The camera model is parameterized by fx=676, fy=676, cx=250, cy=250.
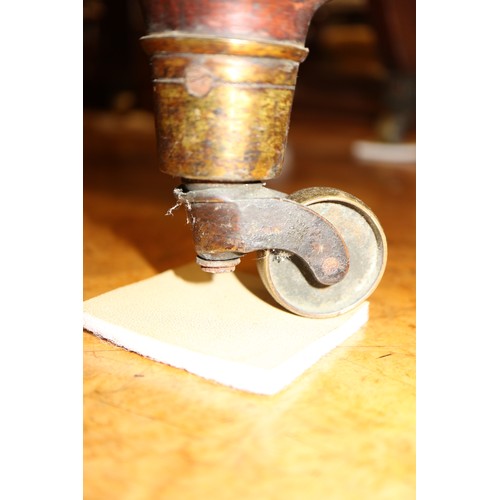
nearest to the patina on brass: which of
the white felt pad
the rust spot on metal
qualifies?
the rust spot on metal

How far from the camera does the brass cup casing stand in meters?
0.88

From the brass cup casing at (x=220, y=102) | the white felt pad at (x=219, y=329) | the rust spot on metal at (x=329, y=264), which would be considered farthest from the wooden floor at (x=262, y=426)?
the brass cup casing at (x=220, y=102)

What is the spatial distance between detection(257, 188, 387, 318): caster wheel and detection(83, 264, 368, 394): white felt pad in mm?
28

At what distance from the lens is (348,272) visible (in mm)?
1090

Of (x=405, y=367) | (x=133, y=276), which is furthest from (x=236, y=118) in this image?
(x=133, y=276)

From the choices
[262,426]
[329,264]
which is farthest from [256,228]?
[262,426]

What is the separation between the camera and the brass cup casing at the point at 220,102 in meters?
0.88

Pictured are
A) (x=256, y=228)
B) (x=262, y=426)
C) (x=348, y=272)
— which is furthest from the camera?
(x=348, y=272)

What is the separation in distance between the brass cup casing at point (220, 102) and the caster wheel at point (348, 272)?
0.15 metres

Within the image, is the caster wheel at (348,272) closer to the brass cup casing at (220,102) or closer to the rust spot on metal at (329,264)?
the rust spot on metal at (329,264)

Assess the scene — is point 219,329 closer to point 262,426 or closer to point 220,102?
point 262,426

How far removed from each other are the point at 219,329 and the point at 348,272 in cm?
23

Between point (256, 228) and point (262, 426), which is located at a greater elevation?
point (256, 228)

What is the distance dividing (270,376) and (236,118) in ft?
1.14
